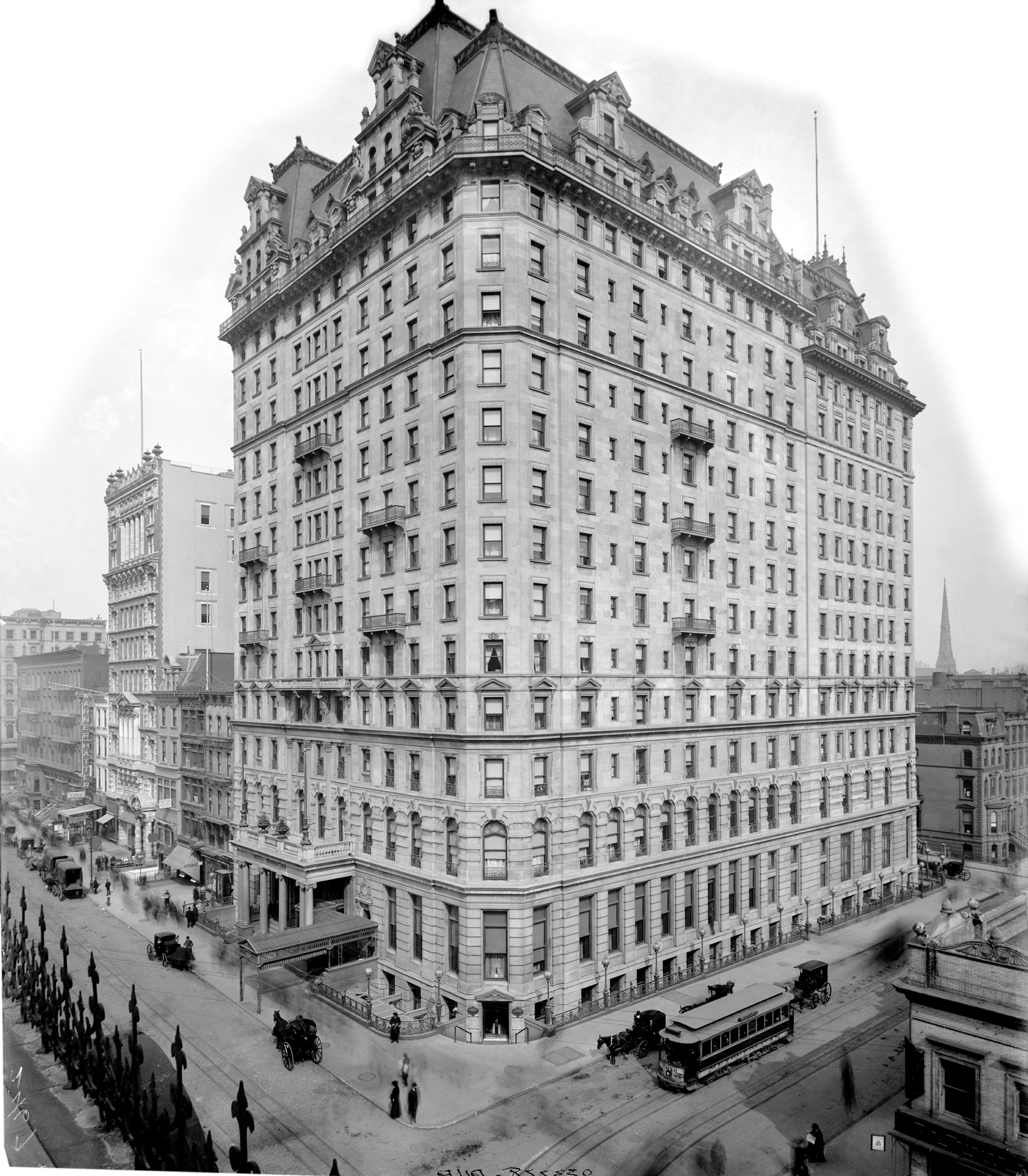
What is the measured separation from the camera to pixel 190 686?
5728cm

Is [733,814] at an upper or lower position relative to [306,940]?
upper

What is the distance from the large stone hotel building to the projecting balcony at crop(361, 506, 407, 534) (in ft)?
1.00

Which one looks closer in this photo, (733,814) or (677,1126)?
(677,1126)

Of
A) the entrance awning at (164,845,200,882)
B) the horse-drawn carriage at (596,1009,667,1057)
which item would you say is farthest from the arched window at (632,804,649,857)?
the entrance awning at (164,845,200,882)

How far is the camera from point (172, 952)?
1459 inches

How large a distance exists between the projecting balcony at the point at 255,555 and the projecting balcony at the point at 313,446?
575 centimetres

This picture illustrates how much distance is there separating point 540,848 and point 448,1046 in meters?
7.12

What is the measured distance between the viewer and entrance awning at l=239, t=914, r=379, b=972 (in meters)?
31.0

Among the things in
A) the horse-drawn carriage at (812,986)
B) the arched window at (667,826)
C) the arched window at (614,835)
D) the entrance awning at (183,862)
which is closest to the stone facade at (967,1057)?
the horse-drawn carriage at (812,986)

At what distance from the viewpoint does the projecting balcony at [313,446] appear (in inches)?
1575

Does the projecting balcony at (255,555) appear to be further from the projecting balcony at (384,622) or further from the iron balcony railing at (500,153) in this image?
the iron balcony railing at (500,153)

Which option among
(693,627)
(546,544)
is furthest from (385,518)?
(693,627)

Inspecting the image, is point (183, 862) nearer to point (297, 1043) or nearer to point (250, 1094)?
point (297, 1043)

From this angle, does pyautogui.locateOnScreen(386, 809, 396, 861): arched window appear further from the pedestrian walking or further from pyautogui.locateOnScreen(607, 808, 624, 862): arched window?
the pedestrian walking
